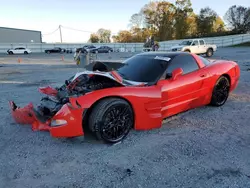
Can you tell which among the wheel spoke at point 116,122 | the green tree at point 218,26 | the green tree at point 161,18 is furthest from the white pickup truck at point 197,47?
the green tree at point 161,18

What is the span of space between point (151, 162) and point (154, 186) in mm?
473

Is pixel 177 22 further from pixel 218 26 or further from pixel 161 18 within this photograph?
pixel 218 26

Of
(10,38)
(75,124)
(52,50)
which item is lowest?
(75,124)

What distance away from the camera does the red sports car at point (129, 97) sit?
3.02 metres

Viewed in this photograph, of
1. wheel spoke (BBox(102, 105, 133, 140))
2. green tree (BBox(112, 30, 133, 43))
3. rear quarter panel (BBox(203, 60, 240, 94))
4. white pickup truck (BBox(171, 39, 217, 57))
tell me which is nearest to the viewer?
wheel spoke (BBox(102, 105, 133, 140))

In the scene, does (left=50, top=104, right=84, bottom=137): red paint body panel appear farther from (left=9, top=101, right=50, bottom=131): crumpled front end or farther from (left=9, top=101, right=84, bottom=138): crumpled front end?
(left=9, top=101, right=50, bottom=131): crumpled front end

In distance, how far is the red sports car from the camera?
3023 millimetres

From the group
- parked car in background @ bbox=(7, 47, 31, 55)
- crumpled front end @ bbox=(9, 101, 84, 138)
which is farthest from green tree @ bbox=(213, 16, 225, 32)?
crumpled front end @ bbox=(9, 101, 84, 138)

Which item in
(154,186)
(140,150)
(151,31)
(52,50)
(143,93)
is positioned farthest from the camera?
(151,31)

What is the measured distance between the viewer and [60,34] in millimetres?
64062

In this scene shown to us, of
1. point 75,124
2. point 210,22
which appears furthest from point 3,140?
point 210,22

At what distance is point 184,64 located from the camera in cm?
421

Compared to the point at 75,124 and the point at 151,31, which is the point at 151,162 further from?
the point at 151,31

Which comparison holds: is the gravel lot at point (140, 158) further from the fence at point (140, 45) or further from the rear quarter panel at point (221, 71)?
the fence at point (140, 45)
